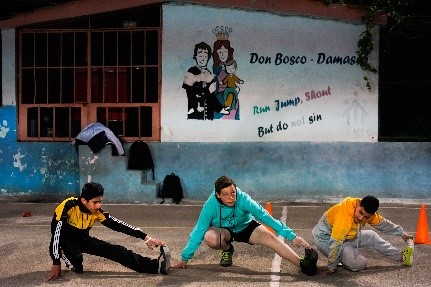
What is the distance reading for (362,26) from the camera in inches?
544

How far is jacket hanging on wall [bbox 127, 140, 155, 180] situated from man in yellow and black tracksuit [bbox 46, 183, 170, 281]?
6.82 m

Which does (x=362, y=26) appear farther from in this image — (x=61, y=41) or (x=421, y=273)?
(x=421, y=273)

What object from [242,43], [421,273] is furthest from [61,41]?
[421,273]

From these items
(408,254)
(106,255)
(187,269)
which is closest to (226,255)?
(187,269)

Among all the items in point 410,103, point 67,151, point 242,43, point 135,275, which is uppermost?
point 242,43

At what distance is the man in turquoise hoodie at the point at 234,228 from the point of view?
6.76 meters

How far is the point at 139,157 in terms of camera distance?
1393 centimetres

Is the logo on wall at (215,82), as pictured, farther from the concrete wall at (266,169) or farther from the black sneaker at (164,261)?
the black sneaker at (164,261)

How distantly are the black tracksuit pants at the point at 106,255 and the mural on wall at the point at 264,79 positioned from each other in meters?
7.46

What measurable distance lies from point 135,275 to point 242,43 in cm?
826

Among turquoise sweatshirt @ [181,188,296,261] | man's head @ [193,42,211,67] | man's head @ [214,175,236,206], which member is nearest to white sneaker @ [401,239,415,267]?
turquoise sweatshirt @ [181,188,296,261]

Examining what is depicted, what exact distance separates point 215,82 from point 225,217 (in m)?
7.48

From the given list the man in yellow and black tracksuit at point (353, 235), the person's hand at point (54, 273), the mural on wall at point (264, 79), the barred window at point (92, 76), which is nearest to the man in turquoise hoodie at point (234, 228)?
the man in yellow and black tracksuit at point (353, 235)

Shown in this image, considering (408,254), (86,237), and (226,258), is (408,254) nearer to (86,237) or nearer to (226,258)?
(226,258)
